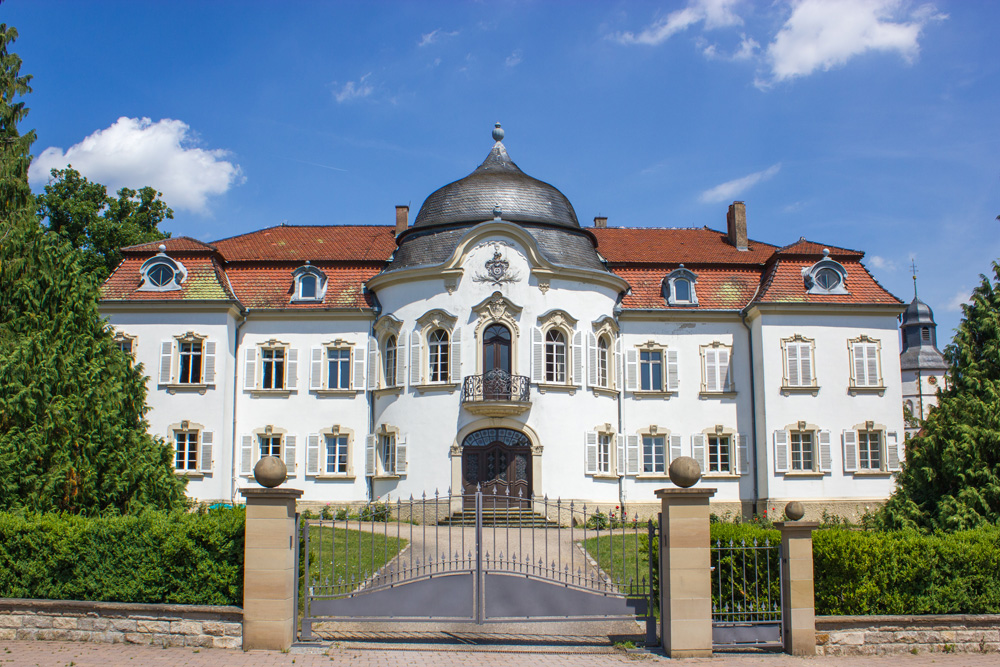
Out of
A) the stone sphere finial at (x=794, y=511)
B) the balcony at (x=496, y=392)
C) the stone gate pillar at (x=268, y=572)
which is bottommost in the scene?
the stone gate pillar at (x=268, y=572)

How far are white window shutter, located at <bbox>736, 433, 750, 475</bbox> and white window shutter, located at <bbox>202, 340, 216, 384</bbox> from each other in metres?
16.6

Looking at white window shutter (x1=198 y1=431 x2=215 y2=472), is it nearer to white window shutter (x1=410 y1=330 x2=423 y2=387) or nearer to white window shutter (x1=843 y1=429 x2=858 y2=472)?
white window shutter (x1=410 y1=330 x2=423 y2=387)

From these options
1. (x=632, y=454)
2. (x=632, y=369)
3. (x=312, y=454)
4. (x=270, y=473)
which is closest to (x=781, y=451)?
(x=632, y=454)

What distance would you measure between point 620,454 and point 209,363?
1301cm

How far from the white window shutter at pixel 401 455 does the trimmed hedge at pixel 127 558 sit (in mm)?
14898

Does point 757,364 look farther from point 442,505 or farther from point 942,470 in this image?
point 942,470

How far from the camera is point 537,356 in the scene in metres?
27.1

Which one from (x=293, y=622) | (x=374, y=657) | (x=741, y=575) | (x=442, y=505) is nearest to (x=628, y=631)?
(x=741, y=575)

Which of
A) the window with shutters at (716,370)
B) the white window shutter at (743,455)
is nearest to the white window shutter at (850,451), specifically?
the white window shutter at (743,455)

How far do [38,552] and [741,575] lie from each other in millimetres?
9402

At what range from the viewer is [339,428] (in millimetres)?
28766

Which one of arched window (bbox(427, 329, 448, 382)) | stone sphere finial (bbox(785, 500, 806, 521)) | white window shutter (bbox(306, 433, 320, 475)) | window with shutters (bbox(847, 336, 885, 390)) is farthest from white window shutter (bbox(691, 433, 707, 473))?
stone sphere finial (bbox(785, 500, 806, 521))

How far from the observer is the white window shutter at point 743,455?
2906 cm

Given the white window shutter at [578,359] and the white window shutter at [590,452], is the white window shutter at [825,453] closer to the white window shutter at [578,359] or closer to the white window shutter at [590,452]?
the white window shutter at [590,452]
